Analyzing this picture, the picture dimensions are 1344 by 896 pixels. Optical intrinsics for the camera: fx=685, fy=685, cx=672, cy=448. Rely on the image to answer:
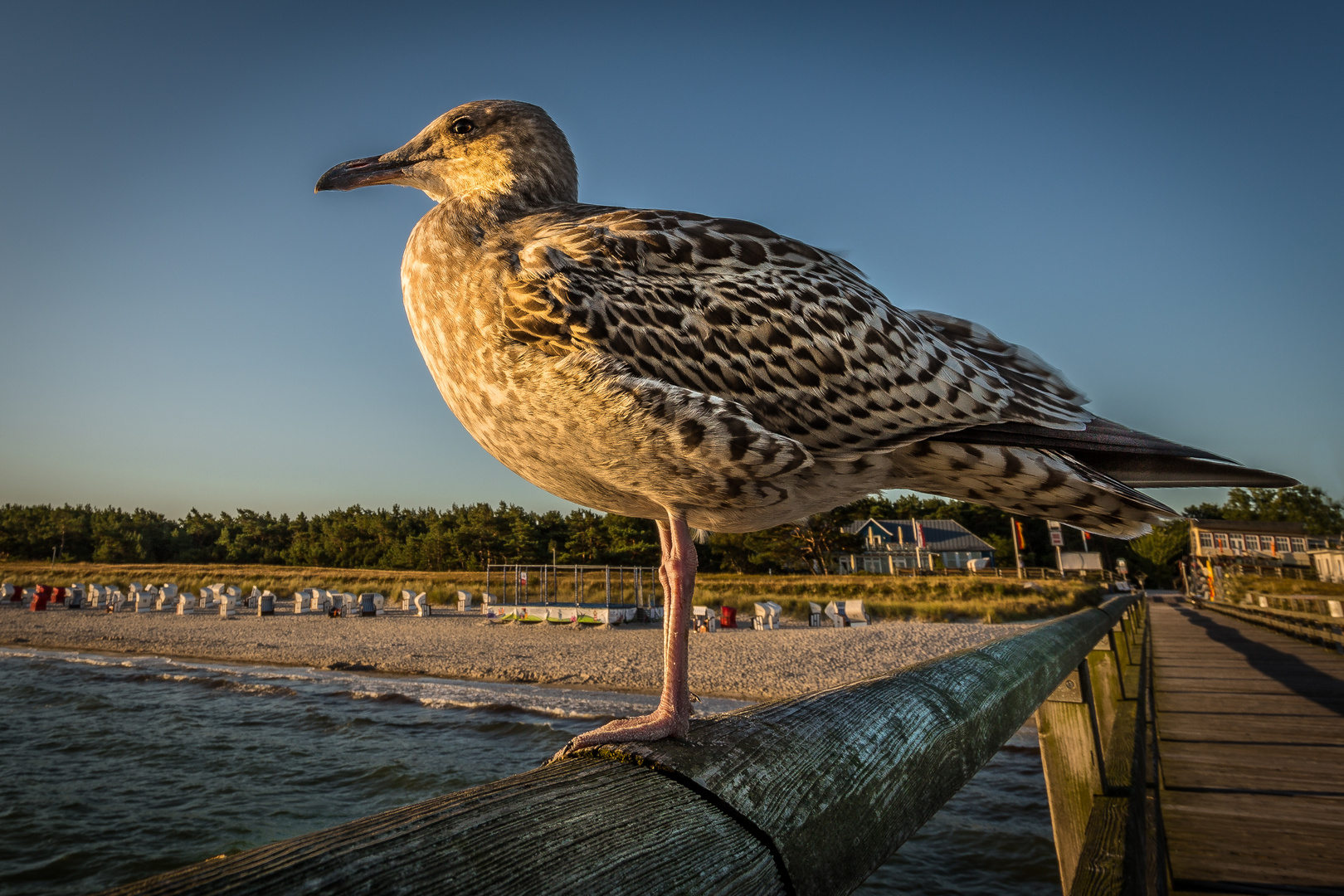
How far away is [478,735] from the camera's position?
13.8 m

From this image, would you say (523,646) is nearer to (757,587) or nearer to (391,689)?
(391,689)

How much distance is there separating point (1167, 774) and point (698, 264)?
6344mm

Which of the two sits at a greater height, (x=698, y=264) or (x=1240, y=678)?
(x=698, y=264)

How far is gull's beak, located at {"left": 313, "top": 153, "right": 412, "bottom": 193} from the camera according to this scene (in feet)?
10.3

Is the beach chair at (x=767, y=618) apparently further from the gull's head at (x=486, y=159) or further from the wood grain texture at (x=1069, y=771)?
the gull's head at (x=486, y=159)

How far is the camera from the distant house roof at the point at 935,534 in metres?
80.2

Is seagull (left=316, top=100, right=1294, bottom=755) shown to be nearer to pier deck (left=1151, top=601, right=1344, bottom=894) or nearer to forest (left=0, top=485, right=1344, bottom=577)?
pier deck (left=1151, top=601, right=1344, bottom=894)

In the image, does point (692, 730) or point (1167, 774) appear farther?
point (1167, 774)

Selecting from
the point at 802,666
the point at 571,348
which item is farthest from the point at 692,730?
the point at 802,666

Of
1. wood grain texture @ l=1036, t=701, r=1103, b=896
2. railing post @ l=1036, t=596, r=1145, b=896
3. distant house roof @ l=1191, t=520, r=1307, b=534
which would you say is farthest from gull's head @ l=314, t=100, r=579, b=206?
distant house roof @ l=1191, t=520, r=1307, b=534

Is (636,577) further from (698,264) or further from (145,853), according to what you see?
(698,264)

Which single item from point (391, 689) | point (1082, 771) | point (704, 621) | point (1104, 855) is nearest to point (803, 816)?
point (1104, 855)

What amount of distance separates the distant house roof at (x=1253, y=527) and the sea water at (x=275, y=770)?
3505 inches

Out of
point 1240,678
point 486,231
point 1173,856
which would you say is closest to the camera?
point 486,231
